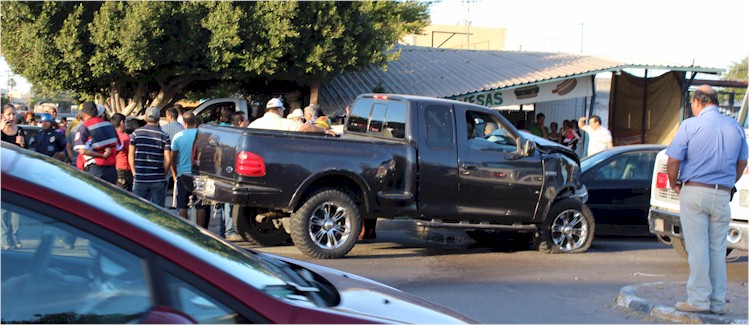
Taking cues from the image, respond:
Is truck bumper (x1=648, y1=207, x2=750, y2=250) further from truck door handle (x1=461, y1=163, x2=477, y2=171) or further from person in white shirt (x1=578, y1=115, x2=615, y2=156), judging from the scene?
person in white shirt (x1=578, y1=115, x2=615, y2=156)

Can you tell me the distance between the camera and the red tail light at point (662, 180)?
9059mm

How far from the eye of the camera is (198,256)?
9.64 feet

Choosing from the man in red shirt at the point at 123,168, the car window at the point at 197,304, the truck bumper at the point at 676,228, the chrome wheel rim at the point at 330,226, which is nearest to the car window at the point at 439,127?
the chrome wheel rim at the point at 330,226

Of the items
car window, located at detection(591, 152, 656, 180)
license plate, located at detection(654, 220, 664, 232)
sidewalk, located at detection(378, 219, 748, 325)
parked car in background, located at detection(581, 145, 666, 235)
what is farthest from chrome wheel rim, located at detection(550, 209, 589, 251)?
sidewalk, located at detection(378, 219, 748, 325)

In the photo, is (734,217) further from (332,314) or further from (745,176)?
(332,314)

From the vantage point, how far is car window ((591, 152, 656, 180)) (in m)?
12.0

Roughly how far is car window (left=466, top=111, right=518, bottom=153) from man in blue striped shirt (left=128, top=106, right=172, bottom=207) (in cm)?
374

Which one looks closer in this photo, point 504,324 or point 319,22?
point 504,324

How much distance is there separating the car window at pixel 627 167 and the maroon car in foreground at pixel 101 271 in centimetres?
956

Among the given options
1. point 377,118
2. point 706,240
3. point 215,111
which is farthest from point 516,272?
point 215,111

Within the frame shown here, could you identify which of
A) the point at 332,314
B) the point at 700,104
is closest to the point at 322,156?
the point at 700,104

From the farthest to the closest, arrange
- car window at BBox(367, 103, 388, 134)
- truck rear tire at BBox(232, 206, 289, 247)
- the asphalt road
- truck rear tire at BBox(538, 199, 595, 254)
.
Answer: truck rear tire at BBox(538, 199, 595, 254)
truck rear tire at BBox(232, 206, 289, 247)
car window at BBox(367, 103, 388, 134)
the asphalt road

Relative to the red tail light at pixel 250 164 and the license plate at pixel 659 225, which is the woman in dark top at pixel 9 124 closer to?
the red tail light at pixel 250 164

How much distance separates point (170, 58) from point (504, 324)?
1327cm
